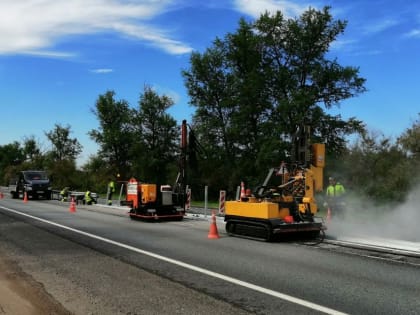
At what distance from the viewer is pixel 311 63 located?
43.9 meters

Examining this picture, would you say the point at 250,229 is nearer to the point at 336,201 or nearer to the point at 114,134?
the point at 336,201

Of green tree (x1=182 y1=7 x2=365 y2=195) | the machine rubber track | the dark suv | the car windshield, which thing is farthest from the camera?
green tree (x1=182 y1=7 x2=365 y2=195)

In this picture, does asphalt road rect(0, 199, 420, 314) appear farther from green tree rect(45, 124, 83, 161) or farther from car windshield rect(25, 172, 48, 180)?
green tree rect(45, 124, 83, 161)

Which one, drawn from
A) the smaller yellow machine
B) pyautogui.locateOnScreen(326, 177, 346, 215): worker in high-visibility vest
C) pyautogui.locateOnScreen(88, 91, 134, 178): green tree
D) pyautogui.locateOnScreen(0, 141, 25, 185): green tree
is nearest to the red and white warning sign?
pyautogui.locateOnScreen(326, 177, 346, 215): worker in high-visibility vest

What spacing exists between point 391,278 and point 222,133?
129 feet

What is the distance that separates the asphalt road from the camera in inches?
249

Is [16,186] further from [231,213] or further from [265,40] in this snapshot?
[231,213]

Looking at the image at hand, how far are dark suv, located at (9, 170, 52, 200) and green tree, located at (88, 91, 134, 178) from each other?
20.2 m

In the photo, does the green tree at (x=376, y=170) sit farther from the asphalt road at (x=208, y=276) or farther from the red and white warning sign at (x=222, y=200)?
the asphalt road at (x=208, y=276)

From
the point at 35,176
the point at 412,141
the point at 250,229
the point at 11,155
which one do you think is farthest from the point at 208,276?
the point at 11,155

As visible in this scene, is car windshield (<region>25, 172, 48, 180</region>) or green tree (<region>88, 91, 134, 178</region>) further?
green tree (<region>88, 91, 134, 178</region>)

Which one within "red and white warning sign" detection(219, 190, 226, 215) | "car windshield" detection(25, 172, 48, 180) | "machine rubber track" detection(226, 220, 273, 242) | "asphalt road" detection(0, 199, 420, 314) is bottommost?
"asphalt road" detection(0, 199, 420, 314)

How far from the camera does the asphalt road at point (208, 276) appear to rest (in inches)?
249

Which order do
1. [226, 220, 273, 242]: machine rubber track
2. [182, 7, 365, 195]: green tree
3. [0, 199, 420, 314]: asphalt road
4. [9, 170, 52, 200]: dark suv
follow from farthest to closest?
[182, 7, 365, 195]: green tree, [9, 170, 52, 200]: dark suv, [226, 220, 273, 242]: machine rubber track, [0, 199, 420, 314]: asphalt road
